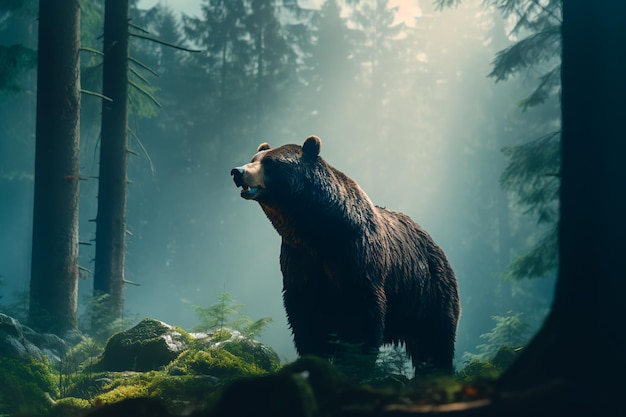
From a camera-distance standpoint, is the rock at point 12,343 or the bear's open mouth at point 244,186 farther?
the rock at point 12,343

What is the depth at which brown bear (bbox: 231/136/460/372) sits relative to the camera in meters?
6.13

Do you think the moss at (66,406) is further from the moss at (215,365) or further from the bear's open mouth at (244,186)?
the bear's open mouth at (244,186)

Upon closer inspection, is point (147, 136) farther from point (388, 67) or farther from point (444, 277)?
point (444, 277)

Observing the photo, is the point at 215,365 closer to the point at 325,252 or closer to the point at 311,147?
the point at 325,252

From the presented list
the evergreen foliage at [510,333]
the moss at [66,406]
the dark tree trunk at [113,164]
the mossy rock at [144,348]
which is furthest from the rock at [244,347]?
the evergreen foliage at [510,333]

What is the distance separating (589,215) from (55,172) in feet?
36.2

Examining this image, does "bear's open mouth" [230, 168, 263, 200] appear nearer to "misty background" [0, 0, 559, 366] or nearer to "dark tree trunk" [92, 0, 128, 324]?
"dark tree trunk" [92, 0, 128, 324]

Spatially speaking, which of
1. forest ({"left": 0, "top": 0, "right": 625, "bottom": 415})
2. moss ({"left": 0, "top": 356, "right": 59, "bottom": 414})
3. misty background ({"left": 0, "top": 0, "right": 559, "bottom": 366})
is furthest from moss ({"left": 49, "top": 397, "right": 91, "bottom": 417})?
misty background ({"left": 0, "top": 0, "right": 559, "bottom": 366})

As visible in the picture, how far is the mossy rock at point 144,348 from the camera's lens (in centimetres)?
807

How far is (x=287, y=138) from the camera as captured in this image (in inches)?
1797

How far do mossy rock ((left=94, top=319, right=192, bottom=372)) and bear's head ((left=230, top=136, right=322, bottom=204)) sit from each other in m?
3.05

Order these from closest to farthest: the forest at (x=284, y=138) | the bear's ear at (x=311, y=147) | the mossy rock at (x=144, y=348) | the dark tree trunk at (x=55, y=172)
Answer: the bear's ear at (x=311, y=147) → the mossy rock at (x=144, y=348) → the dark tree trunk at (x=55, y=172) → the forest at (x=284, y=138)

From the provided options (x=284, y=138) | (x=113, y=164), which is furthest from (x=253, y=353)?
(x=284, y=138)

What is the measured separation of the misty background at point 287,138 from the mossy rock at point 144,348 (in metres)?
30.8
